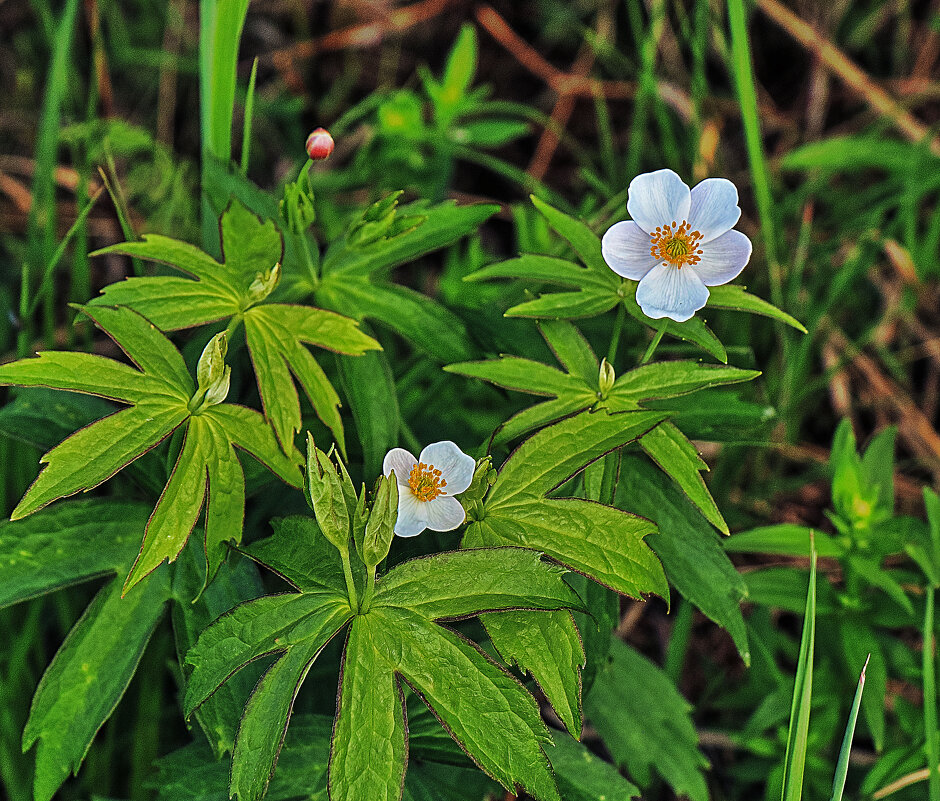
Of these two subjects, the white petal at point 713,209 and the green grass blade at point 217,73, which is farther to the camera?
the green grass blade at point 217,73

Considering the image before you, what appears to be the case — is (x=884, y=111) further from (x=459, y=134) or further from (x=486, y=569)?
(x=486, y=569)

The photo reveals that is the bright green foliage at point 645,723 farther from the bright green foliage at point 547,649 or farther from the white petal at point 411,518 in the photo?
the white petal at point 411,518

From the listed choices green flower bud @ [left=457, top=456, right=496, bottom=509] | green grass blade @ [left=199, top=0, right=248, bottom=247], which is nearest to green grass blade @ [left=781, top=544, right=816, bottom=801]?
green flower bud @ [left=457, top=456, right=496, bottom=509]

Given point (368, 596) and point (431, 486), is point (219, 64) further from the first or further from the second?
point (368, 596)

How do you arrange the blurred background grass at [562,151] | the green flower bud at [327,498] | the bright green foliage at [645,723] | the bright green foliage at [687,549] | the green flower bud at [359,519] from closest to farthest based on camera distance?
the green flower bud at [327,498] < the green flower bud at [359,519] < the bright green foliage at [687,549] < the bright green foliage at [645,723] < the blurred background grass at [562,151]

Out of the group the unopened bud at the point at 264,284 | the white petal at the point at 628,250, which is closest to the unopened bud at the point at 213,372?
the unopened bud at the point at 264,284

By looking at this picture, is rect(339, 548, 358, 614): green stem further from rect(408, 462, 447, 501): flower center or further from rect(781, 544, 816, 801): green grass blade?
rect(781, 544, 816, 801): green grass blade

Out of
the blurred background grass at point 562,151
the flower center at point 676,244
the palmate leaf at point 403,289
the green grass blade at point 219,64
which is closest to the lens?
the flower center at point 676,244
